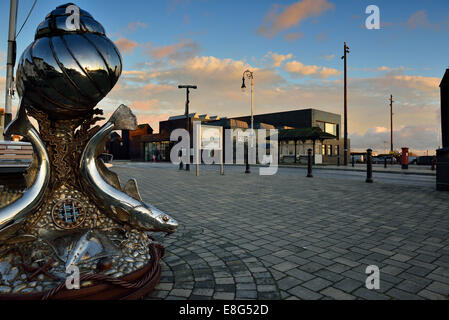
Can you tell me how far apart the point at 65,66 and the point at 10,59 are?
806 cm

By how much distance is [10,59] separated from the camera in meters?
7.96

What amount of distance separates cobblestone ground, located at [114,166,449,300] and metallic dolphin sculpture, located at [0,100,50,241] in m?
1.27

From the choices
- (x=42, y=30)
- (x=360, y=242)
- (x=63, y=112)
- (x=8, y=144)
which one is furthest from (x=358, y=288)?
(x=8, y=144)

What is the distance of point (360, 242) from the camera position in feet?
12.0

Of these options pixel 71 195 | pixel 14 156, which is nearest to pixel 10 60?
pixel 14 156

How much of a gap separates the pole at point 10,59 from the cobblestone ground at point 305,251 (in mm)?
5880

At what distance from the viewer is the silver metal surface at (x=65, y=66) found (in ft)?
7.29

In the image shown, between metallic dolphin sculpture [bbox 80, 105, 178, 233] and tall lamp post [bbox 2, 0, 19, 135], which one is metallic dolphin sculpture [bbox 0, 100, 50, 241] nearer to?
metallic dolphin sculpture [bbox 80, 105, 178, 233]

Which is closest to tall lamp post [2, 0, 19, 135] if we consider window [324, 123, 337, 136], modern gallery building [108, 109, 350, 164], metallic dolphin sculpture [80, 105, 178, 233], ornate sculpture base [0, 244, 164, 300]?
metallic dolphin sculpture [80, 105, 178, 233]

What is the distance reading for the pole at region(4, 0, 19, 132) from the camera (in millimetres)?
7422

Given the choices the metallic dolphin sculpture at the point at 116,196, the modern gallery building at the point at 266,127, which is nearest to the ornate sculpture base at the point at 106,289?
the metallic dolphin sculpture at the point at 116,196

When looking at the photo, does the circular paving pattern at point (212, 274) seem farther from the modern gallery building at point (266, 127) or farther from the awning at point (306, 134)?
the modern gallery building at point (266, 127)

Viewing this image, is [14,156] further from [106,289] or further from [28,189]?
[106,289]
